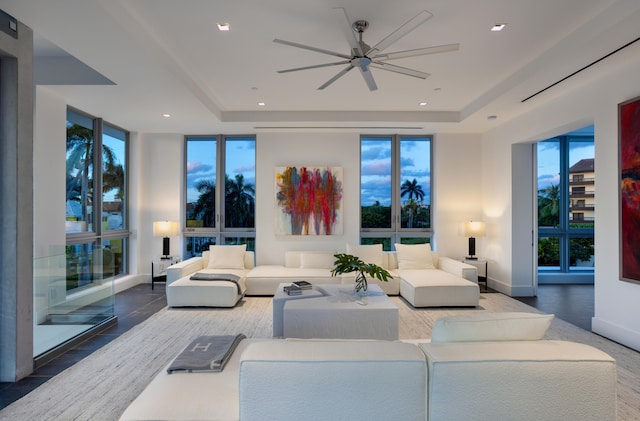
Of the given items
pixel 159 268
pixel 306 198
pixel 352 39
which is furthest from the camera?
pixel 306 198

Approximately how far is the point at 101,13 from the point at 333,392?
3.07 metres

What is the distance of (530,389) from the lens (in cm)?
140

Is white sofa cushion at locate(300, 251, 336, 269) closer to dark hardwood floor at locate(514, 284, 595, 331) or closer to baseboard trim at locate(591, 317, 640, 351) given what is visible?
dark hardwood floor at locate(514, 284, 595, 331)

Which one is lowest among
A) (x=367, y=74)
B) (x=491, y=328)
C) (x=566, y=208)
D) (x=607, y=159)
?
(x=491, y=328)

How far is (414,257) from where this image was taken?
235 inches

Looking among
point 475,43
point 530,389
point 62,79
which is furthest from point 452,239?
point 62,79

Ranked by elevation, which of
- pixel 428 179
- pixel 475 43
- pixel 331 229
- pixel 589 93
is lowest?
pixel 331 229

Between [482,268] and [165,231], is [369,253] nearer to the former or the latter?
[482,268]

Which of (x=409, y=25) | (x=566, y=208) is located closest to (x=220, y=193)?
(x=409, y=25)

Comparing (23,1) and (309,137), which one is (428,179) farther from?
(23,1)

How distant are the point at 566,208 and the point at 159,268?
314 inches

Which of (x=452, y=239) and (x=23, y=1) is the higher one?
(x=23, y=1)

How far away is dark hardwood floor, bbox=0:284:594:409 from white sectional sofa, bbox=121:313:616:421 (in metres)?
2.39

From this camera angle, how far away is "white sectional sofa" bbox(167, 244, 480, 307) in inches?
190
